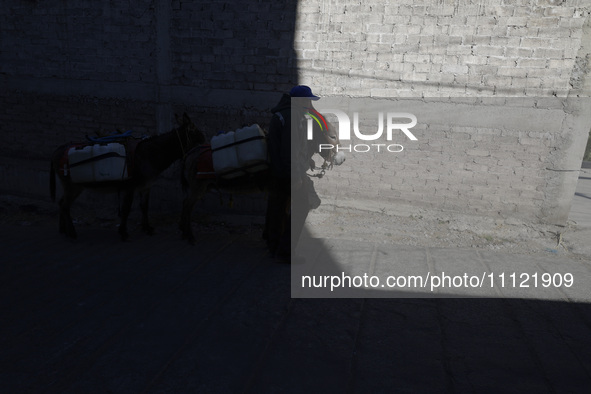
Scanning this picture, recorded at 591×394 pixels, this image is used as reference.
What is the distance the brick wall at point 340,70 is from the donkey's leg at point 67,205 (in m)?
1.68

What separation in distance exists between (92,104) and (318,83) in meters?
3.99

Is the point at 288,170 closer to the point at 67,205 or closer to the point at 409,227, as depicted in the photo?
the point at 409,227

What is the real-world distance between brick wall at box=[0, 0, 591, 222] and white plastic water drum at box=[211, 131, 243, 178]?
151 cm

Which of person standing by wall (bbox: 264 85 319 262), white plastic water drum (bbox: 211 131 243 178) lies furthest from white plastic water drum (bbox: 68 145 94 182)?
person standing by wall (bbox: 264 85 319 262)

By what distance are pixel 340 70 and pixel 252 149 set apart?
211cm

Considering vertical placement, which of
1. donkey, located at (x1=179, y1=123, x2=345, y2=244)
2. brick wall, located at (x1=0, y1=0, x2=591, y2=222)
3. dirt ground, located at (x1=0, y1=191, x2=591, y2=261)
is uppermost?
brick wall, located at (x1=0, y1=0, x2=591, y2=222)

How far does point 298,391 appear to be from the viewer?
2500 mm

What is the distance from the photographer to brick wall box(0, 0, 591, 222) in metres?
5.17

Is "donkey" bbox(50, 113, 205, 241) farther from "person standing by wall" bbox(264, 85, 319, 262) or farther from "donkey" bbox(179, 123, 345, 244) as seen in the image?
"person standing by wall" bbox(264, 85, 319, 262)

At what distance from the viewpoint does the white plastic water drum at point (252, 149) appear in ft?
15.1

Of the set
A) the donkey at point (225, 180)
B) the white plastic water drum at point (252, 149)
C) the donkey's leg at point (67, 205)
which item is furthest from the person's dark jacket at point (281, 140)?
the donkey's leg at point (67, 205)

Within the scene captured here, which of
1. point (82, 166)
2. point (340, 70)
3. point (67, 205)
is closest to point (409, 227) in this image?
point (340, 70)

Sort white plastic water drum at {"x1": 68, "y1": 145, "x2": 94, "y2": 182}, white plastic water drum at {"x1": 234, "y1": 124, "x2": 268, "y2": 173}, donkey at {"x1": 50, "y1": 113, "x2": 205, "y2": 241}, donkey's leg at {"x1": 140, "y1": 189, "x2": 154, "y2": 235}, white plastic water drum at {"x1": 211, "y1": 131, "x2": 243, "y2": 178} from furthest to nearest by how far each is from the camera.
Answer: donkey's leg at {"x1": 140, "y1": 189, "x2": 154, "y2": 235} < donkey at {"x1": 50, "y1": 113, "x2": 205, "y2": 241} < white plastic water drum at {"x1": 68, "y1": 145, "x2": 94, "y2": 182} < white plastic water drum at {"x1": 211, "y1": 131, "x2": 243, "y2": 178} < white plastic water drum at {"x1": 234, "y1": 124, "x2": 268, "y2": 173}
